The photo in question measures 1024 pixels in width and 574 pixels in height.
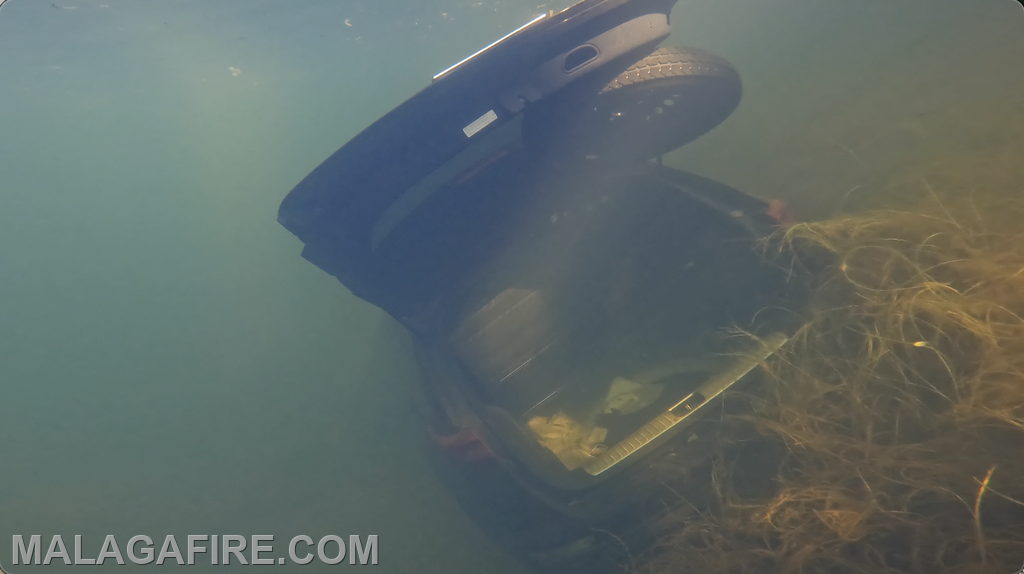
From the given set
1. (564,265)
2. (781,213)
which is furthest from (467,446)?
(781,213)

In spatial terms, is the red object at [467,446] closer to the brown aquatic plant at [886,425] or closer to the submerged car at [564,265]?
the submerged car at [564,265]

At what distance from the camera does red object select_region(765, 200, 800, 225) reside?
137 centimetres

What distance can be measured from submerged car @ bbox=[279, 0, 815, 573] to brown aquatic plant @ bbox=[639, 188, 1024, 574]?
13 centimetres

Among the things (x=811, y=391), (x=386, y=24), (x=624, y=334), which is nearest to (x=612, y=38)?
(x=624, y=334)

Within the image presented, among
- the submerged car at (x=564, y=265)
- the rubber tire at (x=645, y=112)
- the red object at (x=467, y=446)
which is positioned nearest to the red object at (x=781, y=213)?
the submerged car at (x=564, y=265)

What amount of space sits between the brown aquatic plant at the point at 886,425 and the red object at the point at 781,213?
0.24 ft

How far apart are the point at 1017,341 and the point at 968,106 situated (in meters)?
1.14

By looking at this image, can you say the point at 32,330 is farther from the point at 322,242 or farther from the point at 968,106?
the point at 968,106

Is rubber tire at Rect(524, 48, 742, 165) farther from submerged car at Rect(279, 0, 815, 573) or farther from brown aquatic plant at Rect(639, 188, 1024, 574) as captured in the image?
brown aquatic plant at Rect(639, 188, 1024, 574)

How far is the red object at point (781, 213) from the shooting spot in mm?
1372

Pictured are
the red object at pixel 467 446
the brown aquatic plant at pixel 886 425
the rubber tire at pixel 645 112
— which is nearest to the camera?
the brown aquatic plant at pixel 886 425

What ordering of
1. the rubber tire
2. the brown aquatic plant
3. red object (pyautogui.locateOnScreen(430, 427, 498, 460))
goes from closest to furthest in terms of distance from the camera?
the brown aquatic plant
the rubber tire
red object (pyautogui.locateOnScreen(430, 427, 498, 460))

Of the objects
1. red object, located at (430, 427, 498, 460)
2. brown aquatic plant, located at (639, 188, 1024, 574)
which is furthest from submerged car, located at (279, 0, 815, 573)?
brown aquatic plant, located at (639, 188, 1024, 574)

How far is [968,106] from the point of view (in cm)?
159
